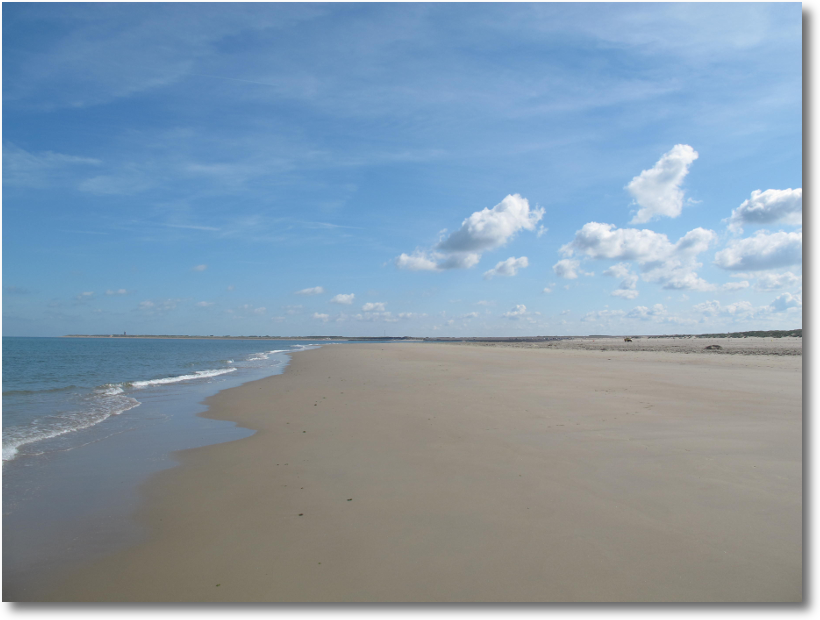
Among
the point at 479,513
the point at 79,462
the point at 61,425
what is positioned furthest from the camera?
the point at 61,425

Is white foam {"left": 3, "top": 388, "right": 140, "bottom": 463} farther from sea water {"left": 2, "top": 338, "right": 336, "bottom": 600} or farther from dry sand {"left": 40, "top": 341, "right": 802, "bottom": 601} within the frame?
dry sand {"left": 40, "top": 341, "right": 802, "bottom": 601}

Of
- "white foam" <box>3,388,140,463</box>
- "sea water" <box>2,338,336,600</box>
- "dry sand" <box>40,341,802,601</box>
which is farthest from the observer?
"white foam" <box>3,388,140,463</box>

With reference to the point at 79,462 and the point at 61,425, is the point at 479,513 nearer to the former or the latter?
the point at 79,462

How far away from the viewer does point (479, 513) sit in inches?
199

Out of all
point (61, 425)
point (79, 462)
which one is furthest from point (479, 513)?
point (61, 425)

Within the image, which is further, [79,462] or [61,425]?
[61,425]

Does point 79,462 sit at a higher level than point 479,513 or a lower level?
lower

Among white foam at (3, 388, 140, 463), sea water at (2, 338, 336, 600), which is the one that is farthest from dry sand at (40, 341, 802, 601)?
white foam at (3, 388, 140, 463)

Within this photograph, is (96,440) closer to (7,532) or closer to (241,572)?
(7,532)

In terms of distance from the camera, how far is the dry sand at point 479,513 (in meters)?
3.73

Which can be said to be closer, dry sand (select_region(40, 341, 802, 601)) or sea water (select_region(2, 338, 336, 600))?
dry sand (select_region(40, 341, 802, 601))

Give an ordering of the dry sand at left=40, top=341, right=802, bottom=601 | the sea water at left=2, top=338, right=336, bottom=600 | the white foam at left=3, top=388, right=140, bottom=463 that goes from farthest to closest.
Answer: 1. the white foam at left=3, top=388, right=140, bottom=463
2. the sea water at left=2, top=338, right=336, bottom=600
3. the dry sand at left=40, top=341, right=802, bottom=601

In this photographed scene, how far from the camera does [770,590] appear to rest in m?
3.66

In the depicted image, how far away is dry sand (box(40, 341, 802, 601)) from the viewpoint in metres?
3.73
